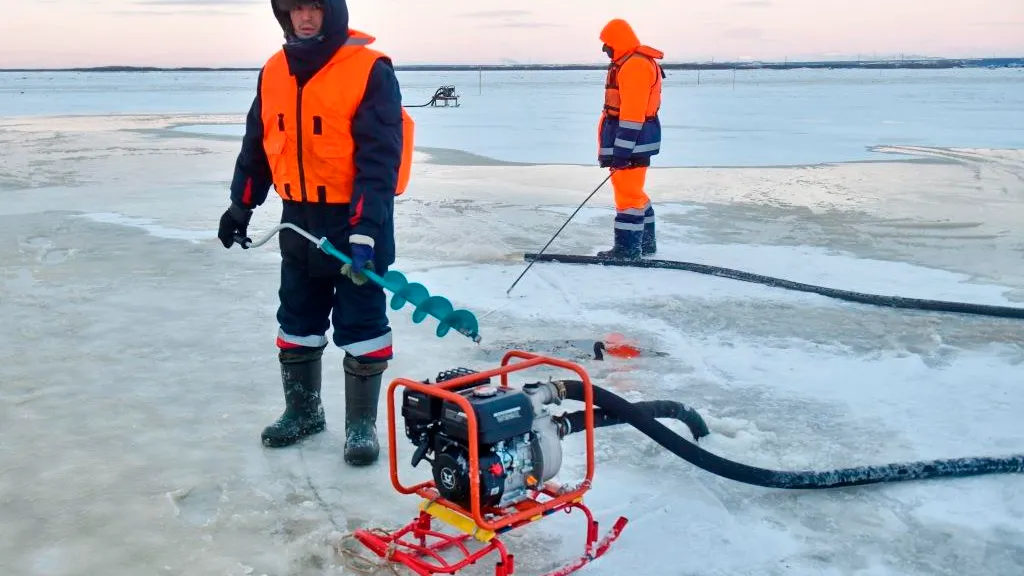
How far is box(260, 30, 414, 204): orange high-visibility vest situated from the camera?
2883 millimetres

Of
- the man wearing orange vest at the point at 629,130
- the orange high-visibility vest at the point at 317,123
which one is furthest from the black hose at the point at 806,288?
the orange high-visibility vest at the point at 317,123

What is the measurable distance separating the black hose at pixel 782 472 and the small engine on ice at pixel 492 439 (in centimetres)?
34

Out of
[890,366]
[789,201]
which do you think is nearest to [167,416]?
[890,366]

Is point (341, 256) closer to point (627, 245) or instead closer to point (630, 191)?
point (627, 245)

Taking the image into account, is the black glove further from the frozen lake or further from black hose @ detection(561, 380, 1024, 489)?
the frozen lake

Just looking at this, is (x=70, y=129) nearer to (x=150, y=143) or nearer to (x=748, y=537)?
(x=150, y=143)

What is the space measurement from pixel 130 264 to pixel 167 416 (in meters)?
2.93

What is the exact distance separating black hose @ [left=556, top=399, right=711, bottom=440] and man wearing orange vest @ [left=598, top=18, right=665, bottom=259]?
10.2 feet

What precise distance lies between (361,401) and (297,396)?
27cm

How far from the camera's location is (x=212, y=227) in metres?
7.53

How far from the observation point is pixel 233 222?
127 inches

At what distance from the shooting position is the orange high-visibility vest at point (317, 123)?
9.46 feet

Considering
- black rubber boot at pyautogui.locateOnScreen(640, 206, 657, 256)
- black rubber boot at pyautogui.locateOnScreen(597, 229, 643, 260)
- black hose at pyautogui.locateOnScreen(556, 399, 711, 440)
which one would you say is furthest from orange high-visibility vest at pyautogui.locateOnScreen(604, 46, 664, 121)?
black hose at pyautogui.locateOnScreen(556, 399, 711, 440)

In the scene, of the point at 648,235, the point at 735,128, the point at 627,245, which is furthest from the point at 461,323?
the point at 735,128
